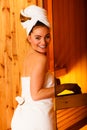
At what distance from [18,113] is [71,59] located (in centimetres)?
66

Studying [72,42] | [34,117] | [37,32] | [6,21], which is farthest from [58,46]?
[6,21]

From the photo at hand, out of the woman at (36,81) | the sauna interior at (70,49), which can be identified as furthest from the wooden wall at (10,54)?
the sauna interior at (70,49)

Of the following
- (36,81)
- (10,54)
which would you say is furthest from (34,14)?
(10,54)

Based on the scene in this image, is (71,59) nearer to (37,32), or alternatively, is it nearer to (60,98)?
(60,98)

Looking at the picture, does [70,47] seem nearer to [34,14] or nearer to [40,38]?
[40,38]

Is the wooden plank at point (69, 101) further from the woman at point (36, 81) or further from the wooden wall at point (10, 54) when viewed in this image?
the wooden wall at point (10, 54)

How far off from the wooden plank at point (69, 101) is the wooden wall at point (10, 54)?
1661 millimetres

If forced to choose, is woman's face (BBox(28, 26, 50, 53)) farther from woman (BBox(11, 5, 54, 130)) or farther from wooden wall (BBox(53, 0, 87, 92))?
wooden wall (BBox(53, 0, 87, 92))

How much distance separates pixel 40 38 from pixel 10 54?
1.47 metres

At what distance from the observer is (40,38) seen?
1136 mm

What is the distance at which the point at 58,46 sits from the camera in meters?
0.77

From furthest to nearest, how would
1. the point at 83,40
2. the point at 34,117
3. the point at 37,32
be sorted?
the point at 34,117 → the point at 37,32 → the point at 83,40

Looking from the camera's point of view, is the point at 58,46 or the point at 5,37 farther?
the point at 5,37

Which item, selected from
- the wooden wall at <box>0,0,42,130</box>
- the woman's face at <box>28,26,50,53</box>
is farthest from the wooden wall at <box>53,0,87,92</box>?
the wooden wall at <box>0,0,42,130</box>
